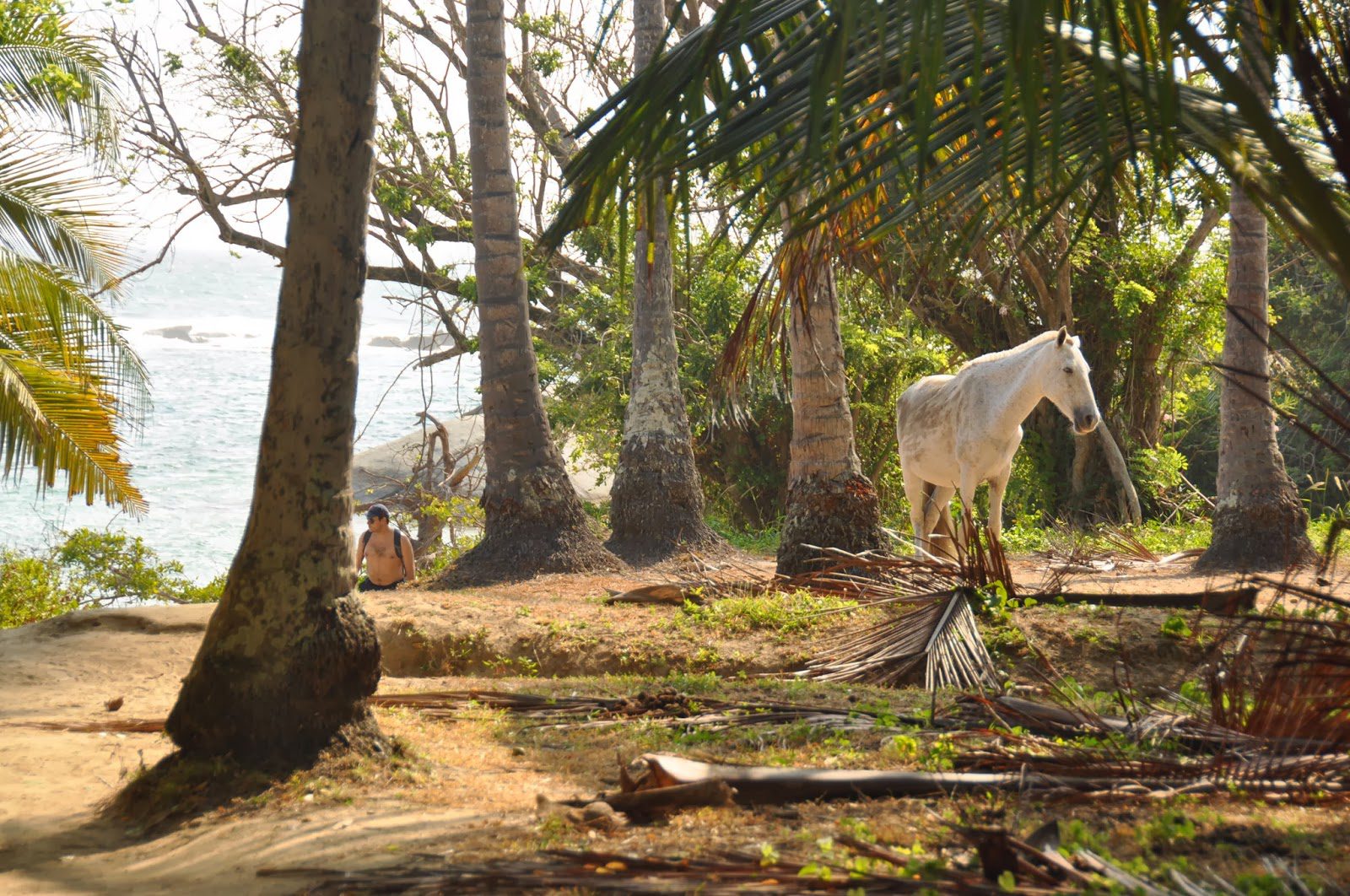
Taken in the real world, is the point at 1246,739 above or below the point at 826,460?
below

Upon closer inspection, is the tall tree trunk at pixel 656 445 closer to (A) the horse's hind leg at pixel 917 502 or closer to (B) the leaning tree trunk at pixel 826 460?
(A) the horse's hind leg at pixel 917 502

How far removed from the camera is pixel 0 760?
531cm

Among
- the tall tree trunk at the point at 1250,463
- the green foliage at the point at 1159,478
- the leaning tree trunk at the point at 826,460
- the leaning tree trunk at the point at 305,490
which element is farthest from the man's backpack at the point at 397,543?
the green foliage at the point at 1159,478

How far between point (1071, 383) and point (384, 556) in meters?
6.17

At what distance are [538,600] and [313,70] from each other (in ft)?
17.9

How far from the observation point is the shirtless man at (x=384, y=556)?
1077cm

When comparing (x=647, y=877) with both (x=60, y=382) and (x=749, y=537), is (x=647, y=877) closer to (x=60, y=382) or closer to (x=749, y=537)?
(x=60, y=382)

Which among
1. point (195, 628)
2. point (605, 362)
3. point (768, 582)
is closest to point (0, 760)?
point (195, 628)

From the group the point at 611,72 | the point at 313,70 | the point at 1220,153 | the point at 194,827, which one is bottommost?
the point at 194,827

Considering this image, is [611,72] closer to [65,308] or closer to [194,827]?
[65,308]

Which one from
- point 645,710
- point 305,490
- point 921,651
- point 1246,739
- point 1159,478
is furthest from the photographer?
point 1159,478

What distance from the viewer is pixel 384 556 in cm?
1077

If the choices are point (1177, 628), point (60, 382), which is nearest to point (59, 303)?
point (60, 382)

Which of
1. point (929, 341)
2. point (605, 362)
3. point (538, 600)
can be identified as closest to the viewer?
point (538, 600)
